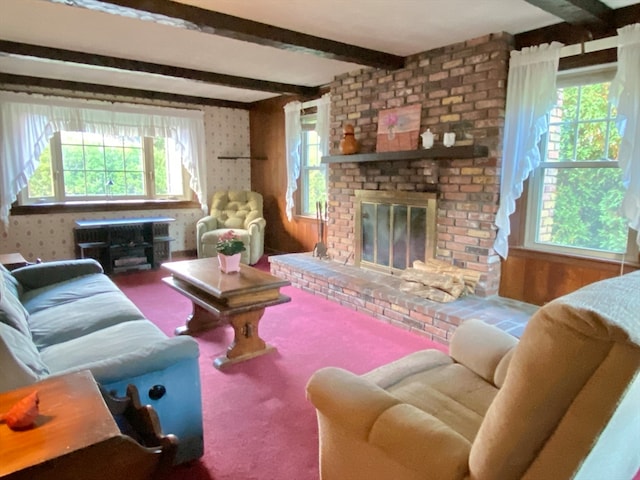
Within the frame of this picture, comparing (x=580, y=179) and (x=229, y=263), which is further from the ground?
(x=580, y=179)

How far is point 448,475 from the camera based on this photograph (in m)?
1.07

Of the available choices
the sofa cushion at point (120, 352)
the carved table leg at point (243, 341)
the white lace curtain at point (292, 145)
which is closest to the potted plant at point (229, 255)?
the carved table leg at point (243, 341)

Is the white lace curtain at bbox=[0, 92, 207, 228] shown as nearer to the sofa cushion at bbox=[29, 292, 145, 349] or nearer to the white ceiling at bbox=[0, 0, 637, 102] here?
the white ceiling at bbox=[0, 0, 637, 102]

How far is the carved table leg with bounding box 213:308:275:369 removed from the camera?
280 cm

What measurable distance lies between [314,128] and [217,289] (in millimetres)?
3412

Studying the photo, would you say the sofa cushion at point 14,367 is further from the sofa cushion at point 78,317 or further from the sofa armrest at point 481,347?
the sofa armrest at point 481,347

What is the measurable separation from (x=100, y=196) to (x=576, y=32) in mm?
5474

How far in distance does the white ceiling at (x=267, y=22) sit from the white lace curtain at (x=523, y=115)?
0.88ft

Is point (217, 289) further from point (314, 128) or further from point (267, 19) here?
point (314, 128)

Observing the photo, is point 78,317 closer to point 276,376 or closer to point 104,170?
point 276,376

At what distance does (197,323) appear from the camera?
3.37 m

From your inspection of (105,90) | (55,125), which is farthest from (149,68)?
(55,125)

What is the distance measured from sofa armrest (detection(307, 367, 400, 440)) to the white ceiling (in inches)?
92.2

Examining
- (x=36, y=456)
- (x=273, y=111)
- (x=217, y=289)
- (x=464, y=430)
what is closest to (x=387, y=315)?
(x=217, y=289)
